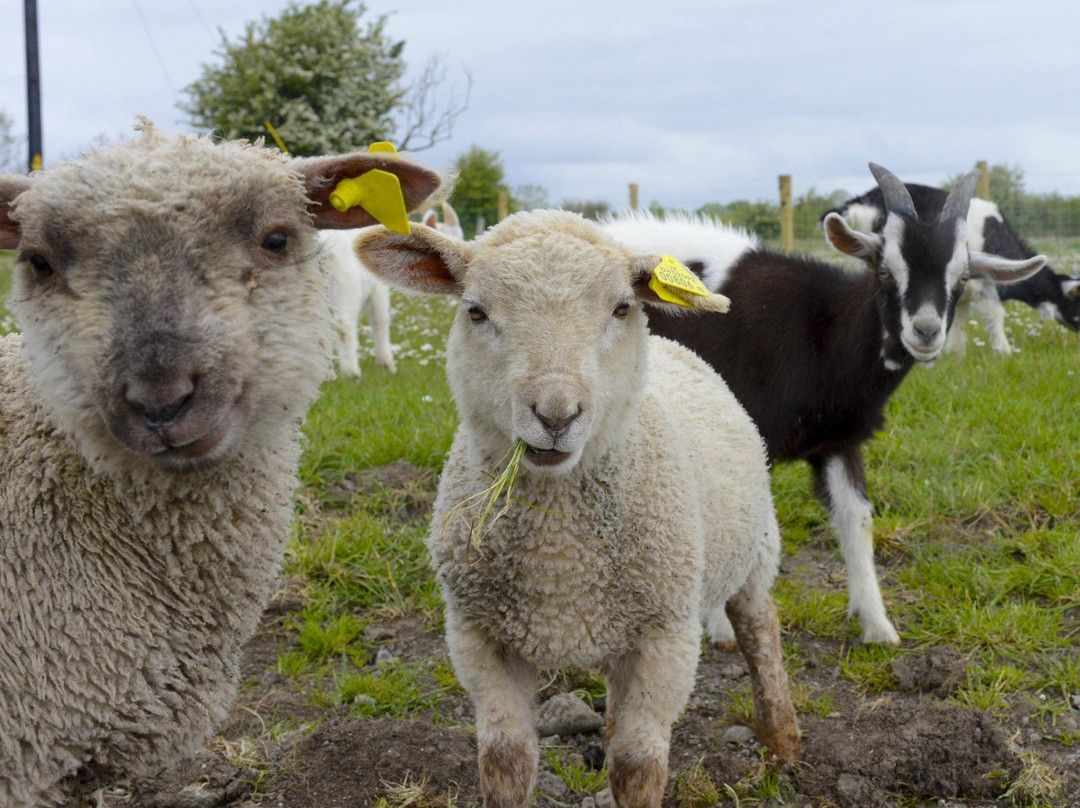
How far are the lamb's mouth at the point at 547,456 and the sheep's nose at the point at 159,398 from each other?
0.97 m

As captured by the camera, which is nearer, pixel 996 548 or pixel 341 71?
pixel 996 548

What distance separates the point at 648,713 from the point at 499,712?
431mm

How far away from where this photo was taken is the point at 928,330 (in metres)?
4.75

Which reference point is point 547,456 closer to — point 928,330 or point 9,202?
point 9,202

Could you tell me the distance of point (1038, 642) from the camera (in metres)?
4.28

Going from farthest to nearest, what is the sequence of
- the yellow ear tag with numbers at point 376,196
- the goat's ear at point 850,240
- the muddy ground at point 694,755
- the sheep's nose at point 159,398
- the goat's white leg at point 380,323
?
the goat's white leg at point 380,323 → the goat's ear at point 850,240 → the muddy ground at point 694,755 → the yellow ear tag with numbers at point 376,196 → the sheep's nose at point 159,398

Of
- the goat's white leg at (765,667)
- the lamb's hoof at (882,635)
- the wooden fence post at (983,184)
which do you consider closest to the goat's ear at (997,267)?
the lamb's hoof at (882,635)

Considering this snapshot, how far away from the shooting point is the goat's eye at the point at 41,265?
7.20 ft

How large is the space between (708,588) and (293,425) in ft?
4.88

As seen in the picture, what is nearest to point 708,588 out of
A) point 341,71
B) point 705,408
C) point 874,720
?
point 705,408

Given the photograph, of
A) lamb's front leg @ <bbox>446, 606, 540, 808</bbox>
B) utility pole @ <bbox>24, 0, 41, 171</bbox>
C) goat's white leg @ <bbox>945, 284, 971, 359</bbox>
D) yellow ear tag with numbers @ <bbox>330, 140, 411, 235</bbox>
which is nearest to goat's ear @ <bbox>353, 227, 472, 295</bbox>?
yellow ear tag with numbers @ <bbox>330, 140, 411, 235</bbox>

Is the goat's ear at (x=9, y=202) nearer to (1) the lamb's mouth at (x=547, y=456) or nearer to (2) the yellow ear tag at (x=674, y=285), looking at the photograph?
(1) the lamb's mouth at (x=547, y=456)

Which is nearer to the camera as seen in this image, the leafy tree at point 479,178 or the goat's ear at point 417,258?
the goat's ear at point 417,258

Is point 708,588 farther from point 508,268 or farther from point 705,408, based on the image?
point 508,268
